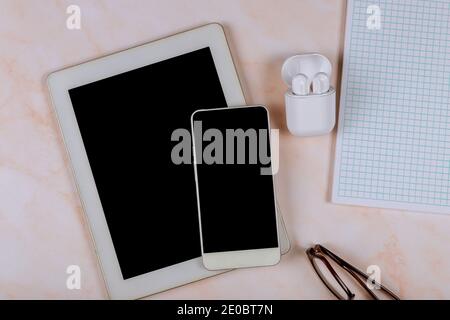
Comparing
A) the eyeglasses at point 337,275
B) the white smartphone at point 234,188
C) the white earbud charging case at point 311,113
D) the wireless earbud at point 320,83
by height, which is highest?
the wireless earbud at point 320,83

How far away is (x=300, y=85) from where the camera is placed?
593mm

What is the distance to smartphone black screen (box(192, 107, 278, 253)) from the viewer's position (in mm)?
635

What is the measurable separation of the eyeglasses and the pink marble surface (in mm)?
12

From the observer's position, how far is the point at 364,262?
666 mm

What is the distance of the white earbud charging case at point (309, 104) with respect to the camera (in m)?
0.59

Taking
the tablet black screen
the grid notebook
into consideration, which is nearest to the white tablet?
the tablet black screen

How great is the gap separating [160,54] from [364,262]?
0.36m

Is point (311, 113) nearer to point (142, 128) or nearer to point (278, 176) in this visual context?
point (278, 176)

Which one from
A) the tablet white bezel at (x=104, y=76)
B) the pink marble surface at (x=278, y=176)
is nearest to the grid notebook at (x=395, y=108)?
the pink marble surface at (x=278, y=176)

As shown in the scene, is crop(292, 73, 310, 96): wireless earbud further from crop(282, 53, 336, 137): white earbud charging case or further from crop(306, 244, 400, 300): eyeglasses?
crop(306, 244, 400, 300): eyeglasses

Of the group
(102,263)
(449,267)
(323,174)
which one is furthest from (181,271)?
(449,267)

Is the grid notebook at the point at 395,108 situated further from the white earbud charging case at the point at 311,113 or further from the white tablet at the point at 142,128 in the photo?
the white tablet at the point at 142,128

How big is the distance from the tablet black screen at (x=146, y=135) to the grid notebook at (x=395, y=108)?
171 mm
